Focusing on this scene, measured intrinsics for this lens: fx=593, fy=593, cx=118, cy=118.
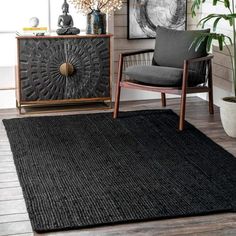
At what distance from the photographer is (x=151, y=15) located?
19.8ft

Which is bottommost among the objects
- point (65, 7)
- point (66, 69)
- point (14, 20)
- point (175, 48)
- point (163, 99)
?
point (163, 99)

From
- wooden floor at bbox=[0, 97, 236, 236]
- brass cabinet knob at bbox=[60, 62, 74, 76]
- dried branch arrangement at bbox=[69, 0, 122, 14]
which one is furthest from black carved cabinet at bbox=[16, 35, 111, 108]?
wooden floor at bbox=[0, 97, 236, 236]

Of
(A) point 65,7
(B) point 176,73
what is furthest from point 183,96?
(A) point 65,7

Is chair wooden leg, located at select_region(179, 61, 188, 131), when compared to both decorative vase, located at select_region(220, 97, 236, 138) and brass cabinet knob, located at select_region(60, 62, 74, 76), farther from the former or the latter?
brass cabinet knob, located at select_region(60, 62, 74, 76)

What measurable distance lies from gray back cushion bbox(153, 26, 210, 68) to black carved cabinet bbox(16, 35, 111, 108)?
20.1 inches

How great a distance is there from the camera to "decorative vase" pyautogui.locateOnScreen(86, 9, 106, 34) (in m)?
5.61

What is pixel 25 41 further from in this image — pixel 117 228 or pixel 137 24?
pixel 117 228

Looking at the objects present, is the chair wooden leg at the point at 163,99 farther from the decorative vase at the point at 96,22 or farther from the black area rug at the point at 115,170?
the decorative vase at the point at 96,22

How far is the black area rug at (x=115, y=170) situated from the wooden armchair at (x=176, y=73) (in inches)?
12.5

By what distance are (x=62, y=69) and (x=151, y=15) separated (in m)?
1.13

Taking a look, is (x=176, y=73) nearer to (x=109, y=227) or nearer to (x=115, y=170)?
(x=115, y=170)

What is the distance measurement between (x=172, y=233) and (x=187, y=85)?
7.25 feet

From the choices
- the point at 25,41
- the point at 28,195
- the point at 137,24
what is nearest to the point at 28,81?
the point at 25,41

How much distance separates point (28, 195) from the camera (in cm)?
353
